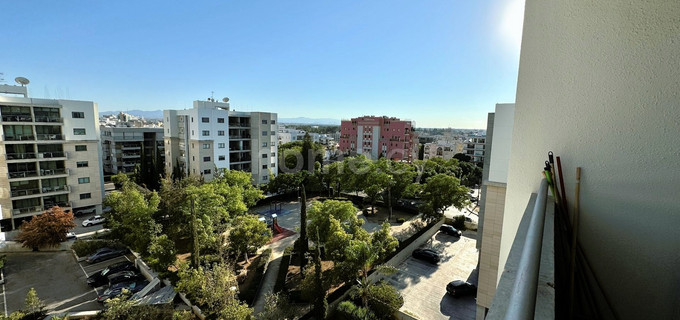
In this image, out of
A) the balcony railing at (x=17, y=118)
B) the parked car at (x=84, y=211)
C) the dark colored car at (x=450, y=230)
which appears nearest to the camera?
the balcony railing at (x=17, y=118)

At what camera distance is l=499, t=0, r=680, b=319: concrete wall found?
51.6 inches

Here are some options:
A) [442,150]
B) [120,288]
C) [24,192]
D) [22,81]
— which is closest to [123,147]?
[22,81]

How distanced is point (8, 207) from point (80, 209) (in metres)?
3.05

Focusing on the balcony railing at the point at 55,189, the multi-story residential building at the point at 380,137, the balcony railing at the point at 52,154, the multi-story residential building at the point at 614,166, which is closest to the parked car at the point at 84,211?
the balcony railing at the point at 55,189

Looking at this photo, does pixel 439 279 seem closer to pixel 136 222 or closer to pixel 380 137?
pixel 136 222

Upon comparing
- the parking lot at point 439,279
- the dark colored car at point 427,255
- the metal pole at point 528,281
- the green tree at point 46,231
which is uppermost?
the metal pole at point 528,281

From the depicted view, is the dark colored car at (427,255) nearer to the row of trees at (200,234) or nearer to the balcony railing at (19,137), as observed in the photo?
the row of trees at (200,234)

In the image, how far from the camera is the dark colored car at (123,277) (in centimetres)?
1063

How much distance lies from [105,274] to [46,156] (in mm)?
10386

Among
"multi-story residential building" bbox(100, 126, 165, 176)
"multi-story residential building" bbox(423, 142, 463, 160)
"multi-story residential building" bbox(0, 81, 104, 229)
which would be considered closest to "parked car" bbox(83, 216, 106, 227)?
"multi-story residential building" bbox(0, 81, 104, 229)

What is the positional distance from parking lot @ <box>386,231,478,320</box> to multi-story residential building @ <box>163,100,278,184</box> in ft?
48.3

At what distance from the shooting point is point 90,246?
499 inches

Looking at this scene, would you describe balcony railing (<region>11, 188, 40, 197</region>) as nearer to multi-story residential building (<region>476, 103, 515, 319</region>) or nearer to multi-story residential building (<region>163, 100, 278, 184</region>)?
multi-story residential building (<region>163, 100, 278, 184</region>)

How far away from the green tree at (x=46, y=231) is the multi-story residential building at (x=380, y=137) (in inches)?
1298
